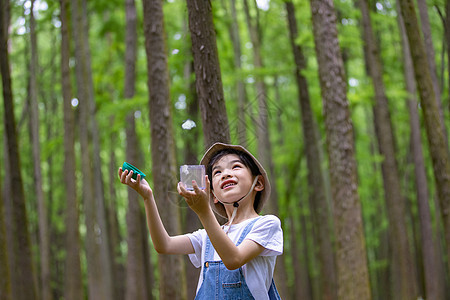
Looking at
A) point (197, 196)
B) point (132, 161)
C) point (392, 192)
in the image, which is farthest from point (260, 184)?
point (392, 192)

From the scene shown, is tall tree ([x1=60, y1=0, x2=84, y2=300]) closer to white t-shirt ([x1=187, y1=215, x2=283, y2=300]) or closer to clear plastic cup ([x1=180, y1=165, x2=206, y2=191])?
white t-shirt ([x1=187, y1=215, x2=283, y2=300])

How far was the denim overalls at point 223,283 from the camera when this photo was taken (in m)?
2.53

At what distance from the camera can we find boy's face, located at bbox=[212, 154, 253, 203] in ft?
9.00

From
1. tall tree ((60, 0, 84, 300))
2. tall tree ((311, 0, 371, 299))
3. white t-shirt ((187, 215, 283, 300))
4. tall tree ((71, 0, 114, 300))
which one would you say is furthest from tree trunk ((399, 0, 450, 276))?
tall tree ((71, 0, 114, 300))

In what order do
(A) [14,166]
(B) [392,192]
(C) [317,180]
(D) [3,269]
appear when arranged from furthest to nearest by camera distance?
1. (C) [317,180]
2. (B) [392,192]
3. (A) [14,166]
4. (D) [3,269]

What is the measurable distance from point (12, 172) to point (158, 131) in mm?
2310

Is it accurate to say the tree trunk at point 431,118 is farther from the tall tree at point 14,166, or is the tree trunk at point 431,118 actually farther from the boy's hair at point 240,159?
the tall tree at point 14,166

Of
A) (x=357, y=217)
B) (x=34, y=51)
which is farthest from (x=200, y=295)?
(x=34, y=51)

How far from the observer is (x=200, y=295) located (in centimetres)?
263

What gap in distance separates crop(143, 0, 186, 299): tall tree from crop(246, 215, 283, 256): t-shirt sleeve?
4716mm

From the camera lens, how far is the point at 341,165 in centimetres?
690

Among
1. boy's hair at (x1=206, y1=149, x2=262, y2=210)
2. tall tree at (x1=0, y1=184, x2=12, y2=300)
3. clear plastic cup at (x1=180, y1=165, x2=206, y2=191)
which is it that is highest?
boy's hair at (x1=206, y1=149, x2=262, y2=210)

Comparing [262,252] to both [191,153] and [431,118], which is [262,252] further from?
[191,153]

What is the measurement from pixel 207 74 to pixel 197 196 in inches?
102
